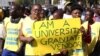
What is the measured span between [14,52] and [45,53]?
4.15 ft

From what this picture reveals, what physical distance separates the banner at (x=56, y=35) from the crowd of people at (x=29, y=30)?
3.7 inches

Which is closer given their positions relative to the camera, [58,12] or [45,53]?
[45,53]

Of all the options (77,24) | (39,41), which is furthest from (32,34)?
(77,24)

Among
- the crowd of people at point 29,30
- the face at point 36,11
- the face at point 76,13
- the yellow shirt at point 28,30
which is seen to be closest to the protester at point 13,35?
the crowd of people at point 29,30

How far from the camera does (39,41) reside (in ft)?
24.4

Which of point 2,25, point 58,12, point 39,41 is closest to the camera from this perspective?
point 39,41

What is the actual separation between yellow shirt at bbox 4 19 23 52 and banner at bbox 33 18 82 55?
3.65ft

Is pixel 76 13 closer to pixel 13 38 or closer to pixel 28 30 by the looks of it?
pixel 28 30

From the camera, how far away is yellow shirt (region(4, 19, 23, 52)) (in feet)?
28.0

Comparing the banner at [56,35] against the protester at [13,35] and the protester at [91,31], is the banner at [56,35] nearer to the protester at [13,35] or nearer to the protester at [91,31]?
the protester at [91,31]

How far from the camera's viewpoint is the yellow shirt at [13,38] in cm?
852

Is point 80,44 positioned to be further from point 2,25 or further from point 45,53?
point 2,25

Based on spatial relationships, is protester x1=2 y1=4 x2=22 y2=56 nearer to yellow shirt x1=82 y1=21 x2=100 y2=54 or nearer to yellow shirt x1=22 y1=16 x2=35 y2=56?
yellow shirt x1=22 y1=16 x2=35 y2=56

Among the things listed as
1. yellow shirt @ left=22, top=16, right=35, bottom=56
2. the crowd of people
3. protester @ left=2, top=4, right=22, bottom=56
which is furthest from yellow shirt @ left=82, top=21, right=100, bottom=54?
protester @ left=2, top=4, right=22, bottom=56
